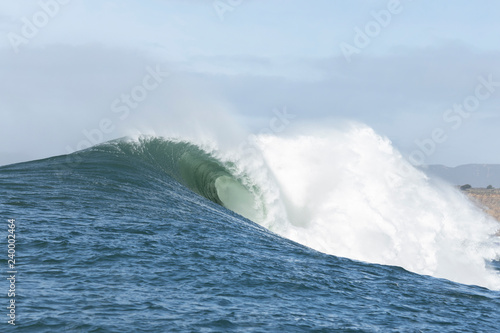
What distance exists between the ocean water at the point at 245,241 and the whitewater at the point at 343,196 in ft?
0.24

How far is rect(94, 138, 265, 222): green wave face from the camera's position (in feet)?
74.6

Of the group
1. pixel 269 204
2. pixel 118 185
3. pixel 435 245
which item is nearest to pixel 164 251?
pixel 118 185

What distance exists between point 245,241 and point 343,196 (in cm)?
776

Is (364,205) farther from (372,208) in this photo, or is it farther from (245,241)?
(245,241)

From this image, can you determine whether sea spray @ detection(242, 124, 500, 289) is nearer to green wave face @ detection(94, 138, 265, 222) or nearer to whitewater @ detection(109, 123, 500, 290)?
whitewater @ detection(109, 123, 500, 290)

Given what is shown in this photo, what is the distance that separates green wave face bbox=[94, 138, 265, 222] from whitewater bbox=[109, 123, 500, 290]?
0.05 meters

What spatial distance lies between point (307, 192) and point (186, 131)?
25.7 ft

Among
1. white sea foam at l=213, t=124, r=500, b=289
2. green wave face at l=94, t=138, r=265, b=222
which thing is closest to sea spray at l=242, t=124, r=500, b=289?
white sea foam at l=213, t=124, r=500, b=289

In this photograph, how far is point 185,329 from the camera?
7965 millimetres

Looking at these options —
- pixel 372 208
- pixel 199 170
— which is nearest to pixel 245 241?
pixel 372 208

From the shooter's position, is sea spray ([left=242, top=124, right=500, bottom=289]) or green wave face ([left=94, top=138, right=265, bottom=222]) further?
green wave face ([left=94, top=138, right=265, bottom=222])

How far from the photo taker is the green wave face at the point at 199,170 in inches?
895

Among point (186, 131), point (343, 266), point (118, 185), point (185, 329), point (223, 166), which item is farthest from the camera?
point (186, 131)

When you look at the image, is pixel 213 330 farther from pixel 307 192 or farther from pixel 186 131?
Result: pixel 186 131
